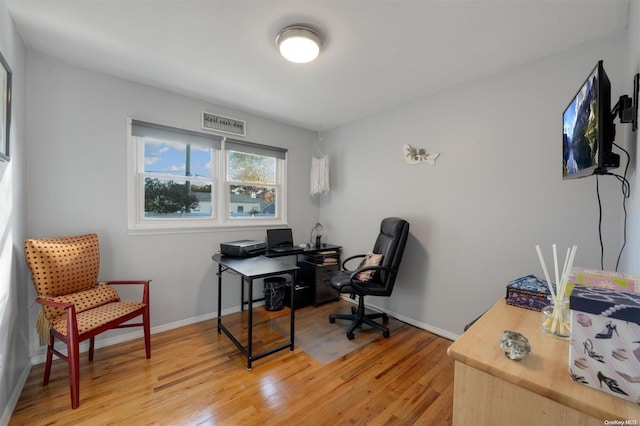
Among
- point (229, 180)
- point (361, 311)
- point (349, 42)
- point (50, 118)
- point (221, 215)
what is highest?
point (349, 42)

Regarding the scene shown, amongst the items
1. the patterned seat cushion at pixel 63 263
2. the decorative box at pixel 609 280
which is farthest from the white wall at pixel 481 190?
the patterned seat cushion at pixel 63 263

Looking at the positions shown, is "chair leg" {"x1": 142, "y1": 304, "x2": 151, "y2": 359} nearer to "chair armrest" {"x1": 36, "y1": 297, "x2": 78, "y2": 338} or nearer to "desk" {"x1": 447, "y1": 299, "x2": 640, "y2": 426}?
"chair armrest" {"x1": 36, "y1": 297, "x2": 78, "y2": 338}

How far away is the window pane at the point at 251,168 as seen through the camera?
10.8ft

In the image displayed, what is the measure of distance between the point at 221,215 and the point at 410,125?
2421 mm

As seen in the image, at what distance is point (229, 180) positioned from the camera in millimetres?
3227

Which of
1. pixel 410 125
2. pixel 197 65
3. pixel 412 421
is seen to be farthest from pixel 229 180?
pixel 412 421

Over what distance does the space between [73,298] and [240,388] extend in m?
1.42

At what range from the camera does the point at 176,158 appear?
9.39ft

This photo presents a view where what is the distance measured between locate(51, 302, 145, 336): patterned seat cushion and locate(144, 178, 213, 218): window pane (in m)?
0.97

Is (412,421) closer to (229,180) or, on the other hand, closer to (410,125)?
(410,125)

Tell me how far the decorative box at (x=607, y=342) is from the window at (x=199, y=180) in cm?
305

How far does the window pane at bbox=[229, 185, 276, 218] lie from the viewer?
10.8 ft

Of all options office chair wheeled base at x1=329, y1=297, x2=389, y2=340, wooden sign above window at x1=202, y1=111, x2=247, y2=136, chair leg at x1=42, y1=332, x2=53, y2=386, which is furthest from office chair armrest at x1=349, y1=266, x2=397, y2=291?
chair leg at x1=42, y1=332, x2=53, y2=386

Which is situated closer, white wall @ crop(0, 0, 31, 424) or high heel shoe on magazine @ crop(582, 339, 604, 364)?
high heel shoe on magazine @ crop(582, 339, 604, 364)
